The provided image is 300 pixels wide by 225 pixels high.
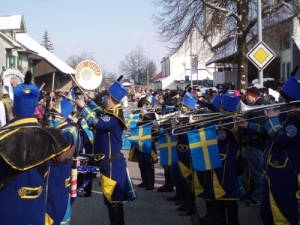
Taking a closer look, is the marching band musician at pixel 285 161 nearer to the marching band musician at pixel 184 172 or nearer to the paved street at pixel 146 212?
the paved street at pixel 146 212

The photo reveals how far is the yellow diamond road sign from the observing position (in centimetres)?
1221

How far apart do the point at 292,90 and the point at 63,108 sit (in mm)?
2323

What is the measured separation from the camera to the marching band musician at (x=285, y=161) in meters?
5.32

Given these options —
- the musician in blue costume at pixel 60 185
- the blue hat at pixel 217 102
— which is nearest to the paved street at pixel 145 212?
the blue hat at pixel 217 102

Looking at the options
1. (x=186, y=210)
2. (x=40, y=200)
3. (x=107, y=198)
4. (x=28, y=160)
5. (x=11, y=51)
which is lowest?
(x=186, y=210)

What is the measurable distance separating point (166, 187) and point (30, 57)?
99.3ft

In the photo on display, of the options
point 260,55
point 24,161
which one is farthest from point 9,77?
point 260,55

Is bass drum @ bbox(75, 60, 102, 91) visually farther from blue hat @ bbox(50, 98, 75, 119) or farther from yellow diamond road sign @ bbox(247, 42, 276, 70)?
yellow diamond road sign @ bbox(247, 42, 276, 70)

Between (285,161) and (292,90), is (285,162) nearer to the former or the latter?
(285,161)

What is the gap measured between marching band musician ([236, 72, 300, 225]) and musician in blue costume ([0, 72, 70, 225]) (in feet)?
7.50

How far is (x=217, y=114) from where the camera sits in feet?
22.0

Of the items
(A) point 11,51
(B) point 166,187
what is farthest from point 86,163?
(A) point 11,51

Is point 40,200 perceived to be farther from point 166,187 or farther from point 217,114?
point 166,187

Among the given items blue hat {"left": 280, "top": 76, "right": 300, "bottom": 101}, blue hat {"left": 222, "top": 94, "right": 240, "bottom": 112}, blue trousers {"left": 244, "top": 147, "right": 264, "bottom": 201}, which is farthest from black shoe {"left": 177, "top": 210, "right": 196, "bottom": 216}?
blue hat {"left": 280, "top": 76, "right": 300, "bottom": 101}
